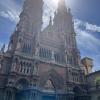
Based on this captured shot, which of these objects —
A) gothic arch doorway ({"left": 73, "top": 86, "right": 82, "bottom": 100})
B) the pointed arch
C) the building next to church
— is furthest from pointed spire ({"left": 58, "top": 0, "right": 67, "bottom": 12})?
gothic arch doorway ({"left": 73, "top": 86, "right": 82, "bottom": 100})

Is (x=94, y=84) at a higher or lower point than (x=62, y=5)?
lower

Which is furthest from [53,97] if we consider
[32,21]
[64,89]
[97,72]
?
[32,21]

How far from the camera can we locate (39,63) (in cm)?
2983

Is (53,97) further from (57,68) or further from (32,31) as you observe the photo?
(32,31)

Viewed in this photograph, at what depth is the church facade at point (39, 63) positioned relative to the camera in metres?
26.2

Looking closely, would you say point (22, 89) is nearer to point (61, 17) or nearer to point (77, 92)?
point (77, 92)

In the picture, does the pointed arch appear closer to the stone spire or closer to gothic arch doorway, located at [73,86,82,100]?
gothic arch doorway, located at [73,86,82,100]

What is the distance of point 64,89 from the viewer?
30156 millimetres

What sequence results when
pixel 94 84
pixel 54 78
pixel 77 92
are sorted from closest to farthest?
pixel 54 78, pixel 94 84, pixel 77 92

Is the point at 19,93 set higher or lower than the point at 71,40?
lower

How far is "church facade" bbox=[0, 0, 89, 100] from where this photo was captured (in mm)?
26188

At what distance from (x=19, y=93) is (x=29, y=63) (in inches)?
230

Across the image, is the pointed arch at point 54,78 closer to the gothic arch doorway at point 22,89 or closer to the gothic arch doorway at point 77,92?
the gothic arch doorway at point 77,92

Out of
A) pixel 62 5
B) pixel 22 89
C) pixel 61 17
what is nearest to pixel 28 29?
pixel 61 17
